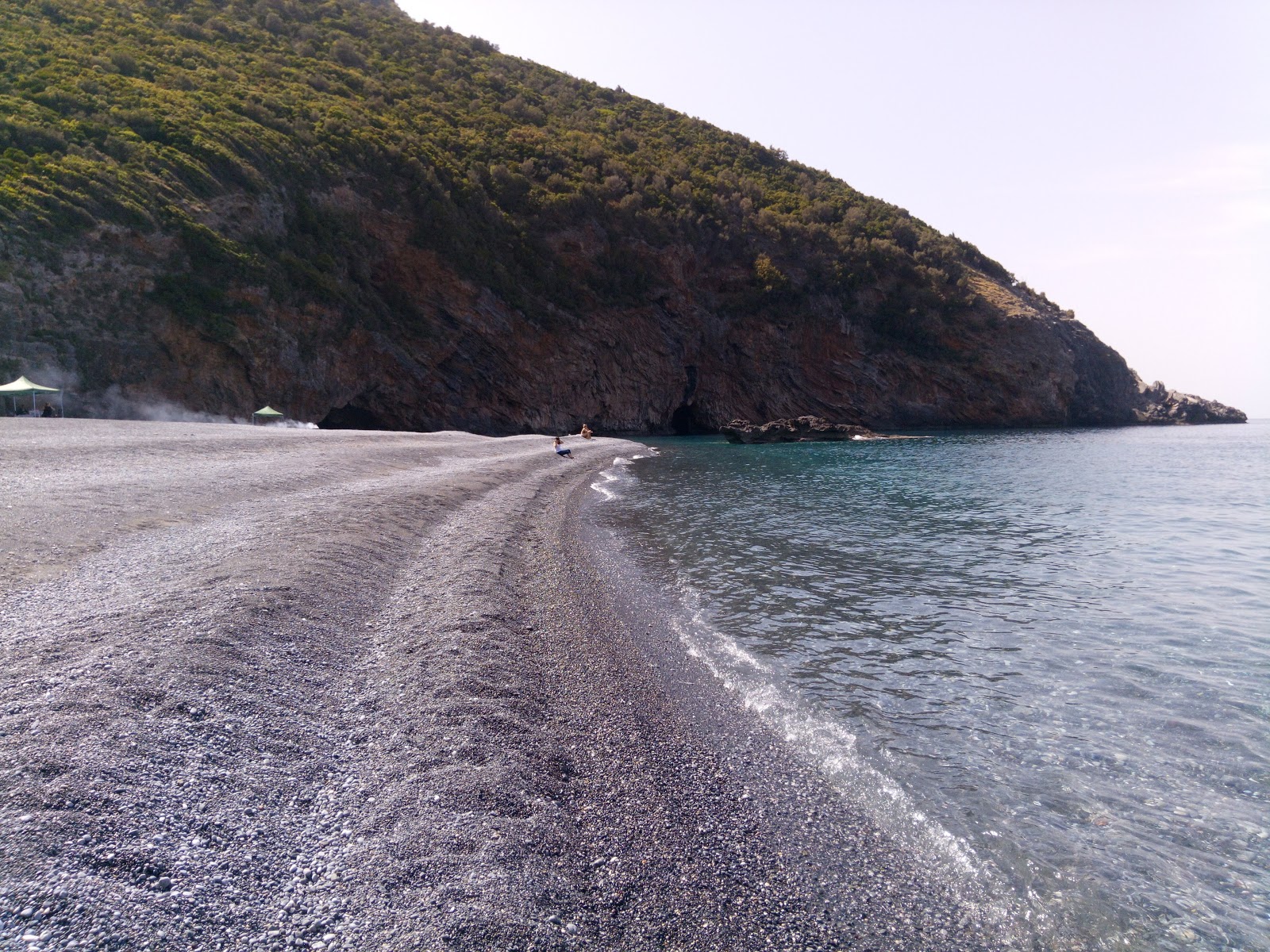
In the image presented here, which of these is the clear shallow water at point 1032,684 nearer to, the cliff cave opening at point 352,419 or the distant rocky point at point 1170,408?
the cliff cave opening at point 352,419

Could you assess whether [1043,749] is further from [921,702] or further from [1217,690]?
[1217,690]

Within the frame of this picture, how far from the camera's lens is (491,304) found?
5347 centimetres

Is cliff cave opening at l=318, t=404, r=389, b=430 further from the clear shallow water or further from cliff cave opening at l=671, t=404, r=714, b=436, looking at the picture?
the clear shallow water

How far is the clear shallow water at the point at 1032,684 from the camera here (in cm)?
438

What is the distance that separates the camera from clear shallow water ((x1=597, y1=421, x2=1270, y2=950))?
4383 mm

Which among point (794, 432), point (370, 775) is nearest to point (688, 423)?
point (794, 432)

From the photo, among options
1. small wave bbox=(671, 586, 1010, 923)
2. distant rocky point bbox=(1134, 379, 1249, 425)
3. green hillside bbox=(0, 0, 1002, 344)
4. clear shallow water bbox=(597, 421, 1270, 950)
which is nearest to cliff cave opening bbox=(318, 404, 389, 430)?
green hillside bbox=(0, 0, 1002, 344)

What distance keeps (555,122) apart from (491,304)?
101 feet

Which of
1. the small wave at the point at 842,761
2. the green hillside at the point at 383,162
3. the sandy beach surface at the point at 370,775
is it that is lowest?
the small wave at the point at 842,761

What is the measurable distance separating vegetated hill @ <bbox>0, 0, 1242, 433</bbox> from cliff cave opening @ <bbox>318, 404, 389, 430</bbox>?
23 cm

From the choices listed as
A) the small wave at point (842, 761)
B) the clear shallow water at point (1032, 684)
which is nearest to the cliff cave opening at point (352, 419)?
the clear shallow water at point (1032, 684)

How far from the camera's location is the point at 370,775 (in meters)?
4.59

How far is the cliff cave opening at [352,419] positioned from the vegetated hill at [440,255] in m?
0.23

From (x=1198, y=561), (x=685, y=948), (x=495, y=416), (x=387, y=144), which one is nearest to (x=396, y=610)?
(x=685, y=948)
